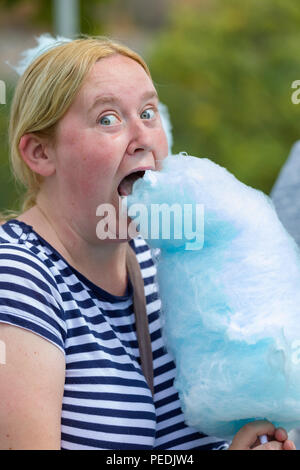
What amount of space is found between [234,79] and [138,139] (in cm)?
477

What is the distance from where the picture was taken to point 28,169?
179cm

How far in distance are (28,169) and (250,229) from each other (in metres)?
0.59

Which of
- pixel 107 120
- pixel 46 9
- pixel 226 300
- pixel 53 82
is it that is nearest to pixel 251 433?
pixel 226 300

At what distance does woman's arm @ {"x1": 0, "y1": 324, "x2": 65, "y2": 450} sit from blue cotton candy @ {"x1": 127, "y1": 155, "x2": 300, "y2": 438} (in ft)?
0.94

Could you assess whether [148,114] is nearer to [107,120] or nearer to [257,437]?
[107,120]

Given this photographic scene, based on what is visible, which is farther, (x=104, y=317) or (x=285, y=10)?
(x=285, y=10)

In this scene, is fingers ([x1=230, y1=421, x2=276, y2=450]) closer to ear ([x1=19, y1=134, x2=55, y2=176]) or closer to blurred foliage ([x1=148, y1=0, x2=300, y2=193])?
ear ([x1=19, y1=134, x2=55, y2=176])

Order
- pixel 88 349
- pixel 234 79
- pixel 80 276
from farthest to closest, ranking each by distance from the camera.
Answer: pixel 234 79, pixel 80 276, pixel 88 349

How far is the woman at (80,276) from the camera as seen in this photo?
1426 millimetres

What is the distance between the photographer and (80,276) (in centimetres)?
164

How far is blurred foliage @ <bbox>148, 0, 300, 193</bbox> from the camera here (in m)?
6.04

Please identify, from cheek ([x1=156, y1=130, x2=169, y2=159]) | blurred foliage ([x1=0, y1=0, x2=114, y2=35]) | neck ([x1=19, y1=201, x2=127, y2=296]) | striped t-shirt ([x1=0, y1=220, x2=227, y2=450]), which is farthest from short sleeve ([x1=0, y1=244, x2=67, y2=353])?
blurred foliage ([x1=0, y1=0, x2=114, y2=35])
